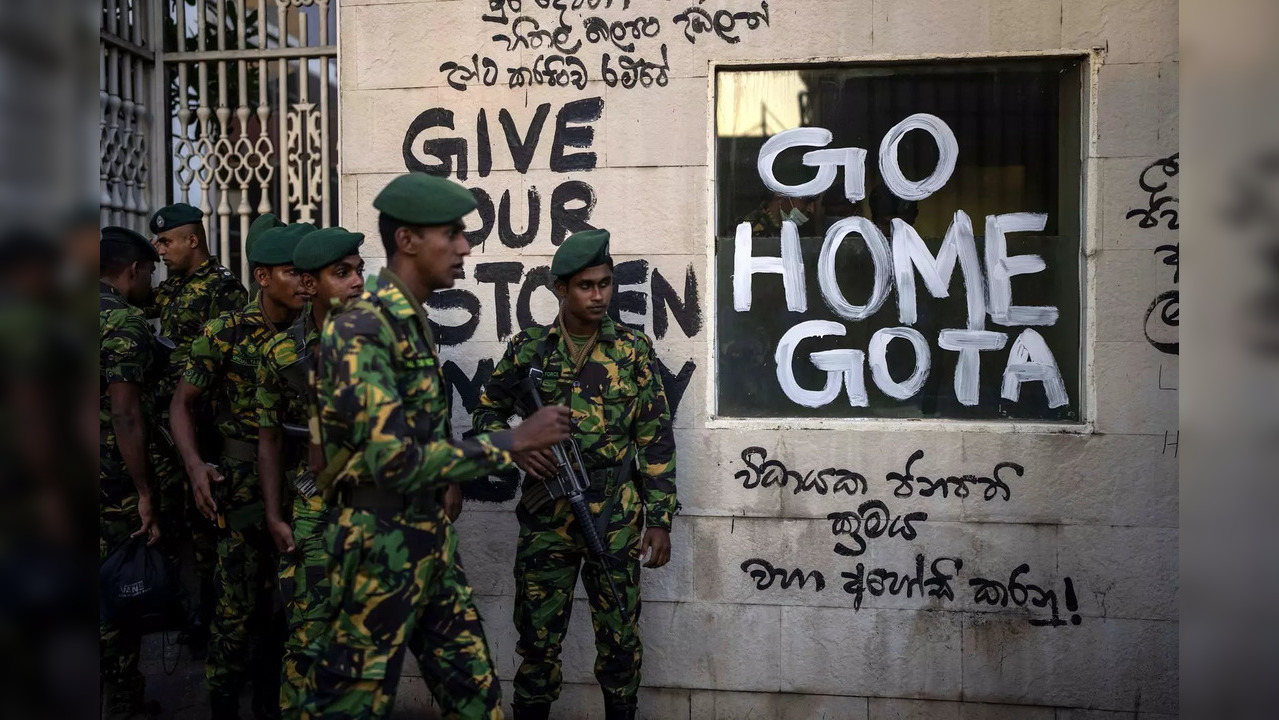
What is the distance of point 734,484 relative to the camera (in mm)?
4566

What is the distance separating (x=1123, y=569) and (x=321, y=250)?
340cm

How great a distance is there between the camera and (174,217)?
17.0ft

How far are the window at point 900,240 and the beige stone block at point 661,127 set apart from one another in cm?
13

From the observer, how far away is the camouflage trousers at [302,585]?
12.5 feet

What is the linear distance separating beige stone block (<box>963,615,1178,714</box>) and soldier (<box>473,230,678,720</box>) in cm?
142

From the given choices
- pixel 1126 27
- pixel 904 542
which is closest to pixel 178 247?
pixel 904 542

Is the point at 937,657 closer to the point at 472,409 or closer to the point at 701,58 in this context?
the point at 472,409

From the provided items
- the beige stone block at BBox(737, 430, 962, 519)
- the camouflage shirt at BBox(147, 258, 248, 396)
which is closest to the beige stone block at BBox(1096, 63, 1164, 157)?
the beige stone block at BBox(737, 430, 962, 519)

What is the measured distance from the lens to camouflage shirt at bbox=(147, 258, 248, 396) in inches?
199

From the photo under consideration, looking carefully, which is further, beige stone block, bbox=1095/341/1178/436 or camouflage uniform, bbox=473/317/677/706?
beige stone block, bbox=1095/341/1178/436

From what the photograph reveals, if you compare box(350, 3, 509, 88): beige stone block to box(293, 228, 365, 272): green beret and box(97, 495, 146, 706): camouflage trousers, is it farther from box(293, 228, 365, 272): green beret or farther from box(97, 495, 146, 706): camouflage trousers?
box(97, 495, 146, 706): camouflage trousers
